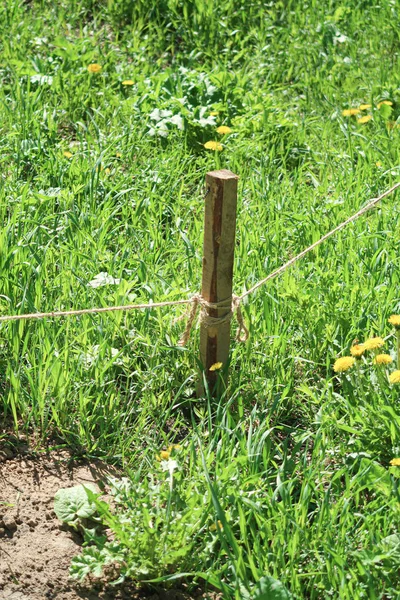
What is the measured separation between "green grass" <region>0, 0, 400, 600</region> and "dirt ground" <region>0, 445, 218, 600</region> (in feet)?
0.32

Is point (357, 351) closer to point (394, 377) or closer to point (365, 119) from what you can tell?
point (394, 377)

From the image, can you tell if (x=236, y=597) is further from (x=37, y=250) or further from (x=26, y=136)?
(x=26, y=136)

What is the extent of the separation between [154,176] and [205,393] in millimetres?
1480

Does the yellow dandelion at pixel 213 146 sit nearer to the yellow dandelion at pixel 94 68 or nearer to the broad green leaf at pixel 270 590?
the yellow dandelion at pixel 94 68

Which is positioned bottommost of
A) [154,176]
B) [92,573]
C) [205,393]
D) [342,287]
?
[92,573]

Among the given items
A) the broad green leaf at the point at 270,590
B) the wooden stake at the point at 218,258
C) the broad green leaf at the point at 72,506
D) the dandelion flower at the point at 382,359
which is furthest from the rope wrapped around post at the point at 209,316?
the broad green leaf at the point at 270,590

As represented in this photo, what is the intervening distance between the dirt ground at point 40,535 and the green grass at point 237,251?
0.32ft

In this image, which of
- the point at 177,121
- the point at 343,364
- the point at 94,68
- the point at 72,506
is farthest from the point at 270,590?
the point at 94,68

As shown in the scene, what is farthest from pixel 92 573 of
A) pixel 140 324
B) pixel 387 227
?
pixel 387 227

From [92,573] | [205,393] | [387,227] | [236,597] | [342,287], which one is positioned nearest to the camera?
[236,597]

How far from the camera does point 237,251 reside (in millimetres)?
3643

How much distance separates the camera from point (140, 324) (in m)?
3.20

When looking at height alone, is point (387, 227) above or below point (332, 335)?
above

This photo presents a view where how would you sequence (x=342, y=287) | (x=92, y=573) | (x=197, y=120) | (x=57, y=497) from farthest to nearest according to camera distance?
(x=197, y=120), (x=342, y=287), (x=57, y=497), (x=92, y=573)
